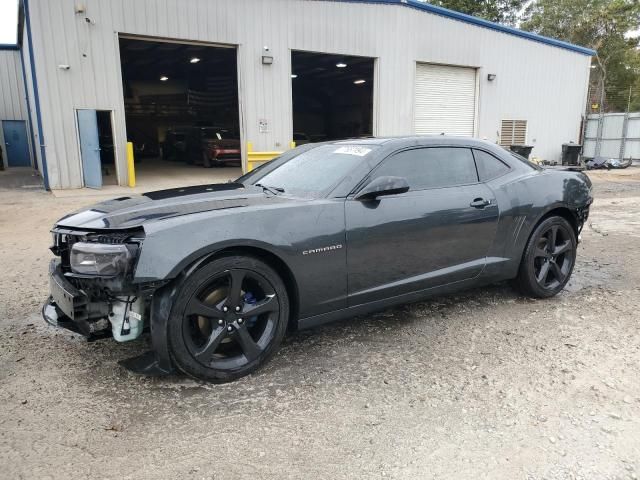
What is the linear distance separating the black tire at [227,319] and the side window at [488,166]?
2132mm

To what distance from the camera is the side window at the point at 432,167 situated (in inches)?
150

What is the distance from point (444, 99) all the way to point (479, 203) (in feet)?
52.0

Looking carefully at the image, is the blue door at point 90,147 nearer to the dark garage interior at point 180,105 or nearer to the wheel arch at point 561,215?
the dark garage interior at point 180,105

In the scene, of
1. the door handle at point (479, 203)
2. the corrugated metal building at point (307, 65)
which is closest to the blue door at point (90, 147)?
the corrugated metal building at point (307, 65)

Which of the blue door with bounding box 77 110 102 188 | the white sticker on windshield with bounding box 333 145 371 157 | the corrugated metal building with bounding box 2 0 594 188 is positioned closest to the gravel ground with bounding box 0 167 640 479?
the white sticker on windshield with bounding box 333 145 371 157

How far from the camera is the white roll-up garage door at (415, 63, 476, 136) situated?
18156 millimetres

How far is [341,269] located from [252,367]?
33.9 inches

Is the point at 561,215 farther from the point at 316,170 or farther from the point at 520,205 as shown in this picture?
the point at 316,170

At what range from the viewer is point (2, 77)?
2248 centimetres

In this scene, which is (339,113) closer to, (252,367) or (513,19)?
(513,19)

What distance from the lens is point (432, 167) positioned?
4.00 meters

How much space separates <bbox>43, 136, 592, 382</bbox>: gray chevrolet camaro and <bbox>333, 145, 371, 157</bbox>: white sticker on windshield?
0.01m

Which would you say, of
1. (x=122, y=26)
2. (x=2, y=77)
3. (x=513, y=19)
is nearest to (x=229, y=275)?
(x=122, y=26)

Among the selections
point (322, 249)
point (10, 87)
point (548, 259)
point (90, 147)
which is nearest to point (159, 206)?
point (322, 249)
